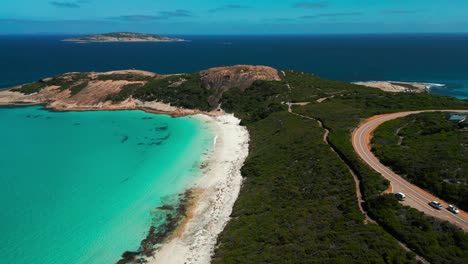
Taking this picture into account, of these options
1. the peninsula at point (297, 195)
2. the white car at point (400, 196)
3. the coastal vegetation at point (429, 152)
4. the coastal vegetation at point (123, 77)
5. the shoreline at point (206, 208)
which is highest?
the coastal vegetation at point (123, 77)

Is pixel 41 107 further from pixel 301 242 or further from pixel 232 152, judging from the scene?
pixel 301 242

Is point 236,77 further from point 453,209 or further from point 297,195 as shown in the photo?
point 453,209

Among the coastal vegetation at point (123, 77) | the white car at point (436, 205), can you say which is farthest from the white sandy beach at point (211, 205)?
the coastal vegetation at point (123, 77)

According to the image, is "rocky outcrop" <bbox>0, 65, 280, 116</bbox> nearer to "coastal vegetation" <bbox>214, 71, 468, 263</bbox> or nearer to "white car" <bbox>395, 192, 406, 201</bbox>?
"coastal vegetation" <bbox>214, 71, 468, 263</bbox>

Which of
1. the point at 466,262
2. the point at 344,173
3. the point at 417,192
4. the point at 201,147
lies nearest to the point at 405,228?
the point at 466,262

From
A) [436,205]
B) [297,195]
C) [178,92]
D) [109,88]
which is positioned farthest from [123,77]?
[436,205]

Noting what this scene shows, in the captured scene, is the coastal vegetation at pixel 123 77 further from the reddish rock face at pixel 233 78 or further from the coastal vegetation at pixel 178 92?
Answer: the reddish rock face at pixel 233 78

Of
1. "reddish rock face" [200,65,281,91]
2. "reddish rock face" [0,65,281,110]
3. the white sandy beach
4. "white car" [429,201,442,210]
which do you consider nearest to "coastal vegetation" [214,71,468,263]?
the white sandy beach
